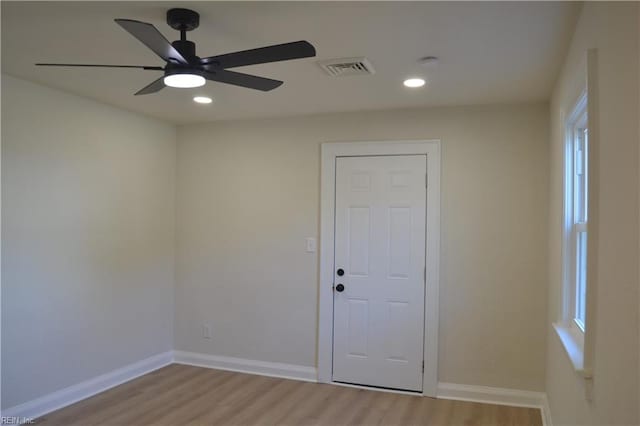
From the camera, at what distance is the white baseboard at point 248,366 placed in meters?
4.40

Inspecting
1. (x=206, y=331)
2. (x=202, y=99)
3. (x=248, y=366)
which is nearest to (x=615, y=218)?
(x=202, y=99)

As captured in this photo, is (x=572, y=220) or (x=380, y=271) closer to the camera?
(x=572, y=220)

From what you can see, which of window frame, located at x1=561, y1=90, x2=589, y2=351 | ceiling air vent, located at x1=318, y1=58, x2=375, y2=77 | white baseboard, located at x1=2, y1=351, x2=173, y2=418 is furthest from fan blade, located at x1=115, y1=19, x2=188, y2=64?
white baseboard, located at x1=2, y1=351, x2=173, y2=418

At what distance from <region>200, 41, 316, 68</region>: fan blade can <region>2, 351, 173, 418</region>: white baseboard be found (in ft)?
9.33

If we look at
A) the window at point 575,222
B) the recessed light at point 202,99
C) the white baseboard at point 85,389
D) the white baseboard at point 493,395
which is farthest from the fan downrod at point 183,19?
the white baseboard at point 493,395

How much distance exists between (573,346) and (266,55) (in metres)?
2.02

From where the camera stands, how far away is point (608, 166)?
1543 millimetres

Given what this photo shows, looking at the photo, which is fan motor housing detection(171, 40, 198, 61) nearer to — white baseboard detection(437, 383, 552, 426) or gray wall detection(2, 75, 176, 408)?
gray wall detection(2, 75, 176, 408)

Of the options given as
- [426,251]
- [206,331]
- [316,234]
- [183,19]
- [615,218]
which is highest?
[183,19]

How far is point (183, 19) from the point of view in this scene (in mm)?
2234

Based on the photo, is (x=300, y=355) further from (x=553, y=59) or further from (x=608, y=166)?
(x=608, y=166)

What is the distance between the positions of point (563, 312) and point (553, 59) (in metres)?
1.48

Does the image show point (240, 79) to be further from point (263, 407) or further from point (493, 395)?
point (493, 395)

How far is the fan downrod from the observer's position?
7.22ft
